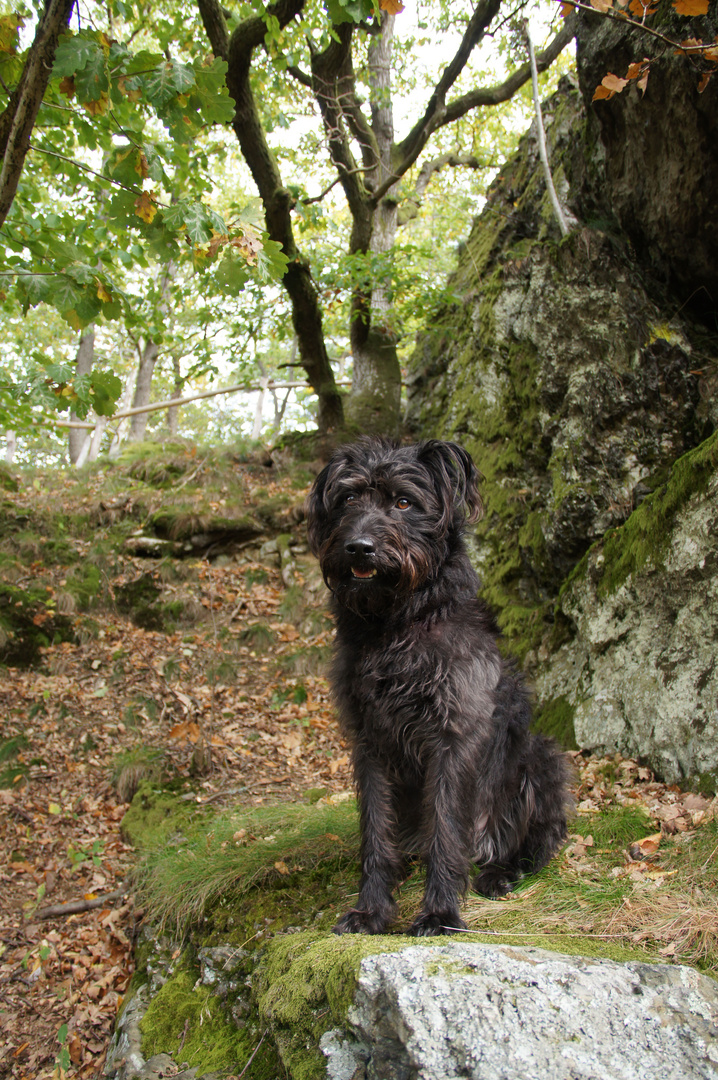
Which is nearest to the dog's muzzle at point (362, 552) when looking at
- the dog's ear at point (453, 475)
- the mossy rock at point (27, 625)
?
the dog's ear at point (453, 475)

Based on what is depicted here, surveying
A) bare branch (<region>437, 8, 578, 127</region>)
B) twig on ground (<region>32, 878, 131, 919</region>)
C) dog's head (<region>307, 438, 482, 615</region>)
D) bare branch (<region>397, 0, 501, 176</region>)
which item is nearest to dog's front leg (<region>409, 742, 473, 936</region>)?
dog's head (<region>307, 438, 482, 615</region>)

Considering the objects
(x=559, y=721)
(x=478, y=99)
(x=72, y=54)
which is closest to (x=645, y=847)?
(x=559, y=721)

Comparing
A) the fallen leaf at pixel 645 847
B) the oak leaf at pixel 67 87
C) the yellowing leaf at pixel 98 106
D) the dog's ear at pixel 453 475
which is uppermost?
the yellowing leaf at pixel 98 106

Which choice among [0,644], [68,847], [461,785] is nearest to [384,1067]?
[461,785]

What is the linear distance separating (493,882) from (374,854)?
700mm

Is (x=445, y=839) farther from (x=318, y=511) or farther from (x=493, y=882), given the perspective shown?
(x=318, y=511)

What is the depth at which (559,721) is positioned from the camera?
4.45 m

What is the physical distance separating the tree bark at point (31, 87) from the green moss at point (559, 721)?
4.30 meters

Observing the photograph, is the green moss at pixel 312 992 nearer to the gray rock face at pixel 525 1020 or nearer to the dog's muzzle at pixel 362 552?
the gray rock face at pixel 525 1020

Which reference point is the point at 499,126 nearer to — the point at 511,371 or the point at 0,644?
the point at 511,371

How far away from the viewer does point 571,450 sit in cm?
497

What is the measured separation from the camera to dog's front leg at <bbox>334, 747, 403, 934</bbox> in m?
2.53

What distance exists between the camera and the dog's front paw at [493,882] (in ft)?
9.60

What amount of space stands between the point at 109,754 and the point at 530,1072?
5.07 metres
